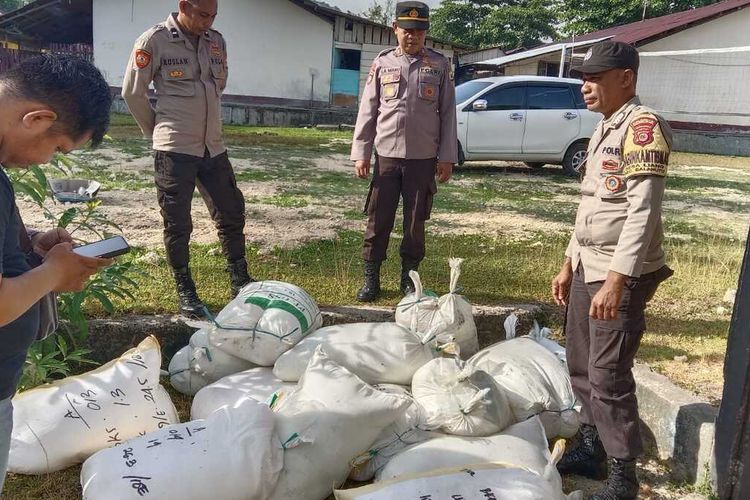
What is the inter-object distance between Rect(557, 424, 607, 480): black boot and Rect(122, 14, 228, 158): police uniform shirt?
2.27 m

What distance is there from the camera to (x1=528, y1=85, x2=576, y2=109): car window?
9742 mm

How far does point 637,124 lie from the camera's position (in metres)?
1.95

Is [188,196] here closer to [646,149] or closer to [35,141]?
[35,141]

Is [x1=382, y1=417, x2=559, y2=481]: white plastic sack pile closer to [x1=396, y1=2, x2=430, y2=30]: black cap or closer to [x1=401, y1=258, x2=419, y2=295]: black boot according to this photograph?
[x1=401, y1=258, x2=419, y2=295]: black boot

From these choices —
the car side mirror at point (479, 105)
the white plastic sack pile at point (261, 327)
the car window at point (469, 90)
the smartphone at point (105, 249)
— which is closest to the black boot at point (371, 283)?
the white plastic sack pile at point (261, 327)

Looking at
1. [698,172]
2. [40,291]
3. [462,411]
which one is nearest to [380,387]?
[462,411]

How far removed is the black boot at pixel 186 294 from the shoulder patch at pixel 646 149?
7.00ft

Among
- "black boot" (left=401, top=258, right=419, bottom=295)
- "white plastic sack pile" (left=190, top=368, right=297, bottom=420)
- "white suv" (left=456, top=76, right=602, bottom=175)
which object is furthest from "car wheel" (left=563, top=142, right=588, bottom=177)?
"white plastic sack pile" (left=190, top=368, right=297, bottom=420)

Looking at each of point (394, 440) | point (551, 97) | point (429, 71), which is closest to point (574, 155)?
point (551, 97)

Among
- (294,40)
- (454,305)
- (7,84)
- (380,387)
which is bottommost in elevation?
(380,387)

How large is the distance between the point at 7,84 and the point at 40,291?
0.40m

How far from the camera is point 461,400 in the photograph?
2189 millimetres

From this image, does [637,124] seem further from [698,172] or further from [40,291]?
[698,172]

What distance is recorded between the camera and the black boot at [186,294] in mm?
3217
